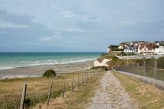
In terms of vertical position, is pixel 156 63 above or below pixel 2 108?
above

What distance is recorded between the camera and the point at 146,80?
3025 centimetres

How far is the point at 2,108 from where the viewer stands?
16.5 m

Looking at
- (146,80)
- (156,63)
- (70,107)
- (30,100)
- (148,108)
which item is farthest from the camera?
(146,80)

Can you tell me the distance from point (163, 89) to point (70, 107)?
7.25 meters

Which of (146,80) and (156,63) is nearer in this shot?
(156,63)

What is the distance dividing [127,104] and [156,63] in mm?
8029

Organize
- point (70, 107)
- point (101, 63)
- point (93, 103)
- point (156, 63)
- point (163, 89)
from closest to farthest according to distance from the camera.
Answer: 1. point (70, 107)
2. point (93, 103)
3. point (163, 89)
4. point (156, 63)
5. point (101, 63)

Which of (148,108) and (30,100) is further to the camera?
(30,100)

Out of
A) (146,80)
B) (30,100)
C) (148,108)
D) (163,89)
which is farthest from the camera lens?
(146,80)

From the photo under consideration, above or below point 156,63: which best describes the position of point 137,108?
below

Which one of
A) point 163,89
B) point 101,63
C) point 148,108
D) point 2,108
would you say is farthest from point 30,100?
point 101,63

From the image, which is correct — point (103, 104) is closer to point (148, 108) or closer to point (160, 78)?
point (148, 108)

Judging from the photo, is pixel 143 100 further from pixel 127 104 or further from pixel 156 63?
pixel 156 63

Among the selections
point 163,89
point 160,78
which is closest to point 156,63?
point 160,78
